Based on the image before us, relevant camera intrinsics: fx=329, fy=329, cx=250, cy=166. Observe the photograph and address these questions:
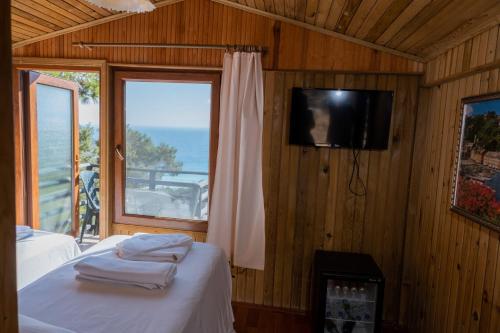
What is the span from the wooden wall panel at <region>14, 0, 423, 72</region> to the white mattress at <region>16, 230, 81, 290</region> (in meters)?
1.54

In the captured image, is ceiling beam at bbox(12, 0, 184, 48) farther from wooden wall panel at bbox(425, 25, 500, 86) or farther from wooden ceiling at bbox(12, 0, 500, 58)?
wooden wall panel at bbox(425, 25, 500, 86)

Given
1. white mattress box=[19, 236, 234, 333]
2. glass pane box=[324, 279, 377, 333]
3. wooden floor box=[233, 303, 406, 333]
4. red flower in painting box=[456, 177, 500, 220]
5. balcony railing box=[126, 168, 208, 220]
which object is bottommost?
wooden floor box=[233, 303, 406, 333]

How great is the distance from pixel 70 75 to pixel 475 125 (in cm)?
486

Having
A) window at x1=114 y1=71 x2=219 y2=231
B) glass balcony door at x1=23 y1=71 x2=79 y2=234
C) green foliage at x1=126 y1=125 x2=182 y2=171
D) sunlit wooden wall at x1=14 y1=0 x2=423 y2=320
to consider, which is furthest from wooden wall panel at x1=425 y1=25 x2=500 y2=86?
glass balcony door at x1=23 y1=71 x2=79 y2=234

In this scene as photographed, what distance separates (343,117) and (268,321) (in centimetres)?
174

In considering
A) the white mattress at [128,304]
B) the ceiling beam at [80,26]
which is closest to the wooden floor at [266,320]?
the white mattress at [128,304]

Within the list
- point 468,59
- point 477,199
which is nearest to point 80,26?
point 468,59

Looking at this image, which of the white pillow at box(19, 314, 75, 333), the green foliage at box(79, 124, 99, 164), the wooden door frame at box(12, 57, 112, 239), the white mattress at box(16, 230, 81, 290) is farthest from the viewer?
the green foliage at box(79, 124, 99, 164)

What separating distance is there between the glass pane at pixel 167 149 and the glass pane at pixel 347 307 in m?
1.26

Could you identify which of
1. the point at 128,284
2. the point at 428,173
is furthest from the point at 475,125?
the point at 128,284

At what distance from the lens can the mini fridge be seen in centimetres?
230

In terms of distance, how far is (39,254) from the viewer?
218 centimetres

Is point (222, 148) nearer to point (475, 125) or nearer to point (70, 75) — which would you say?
point (475, 125)

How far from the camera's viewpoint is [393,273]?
2.73 meters
